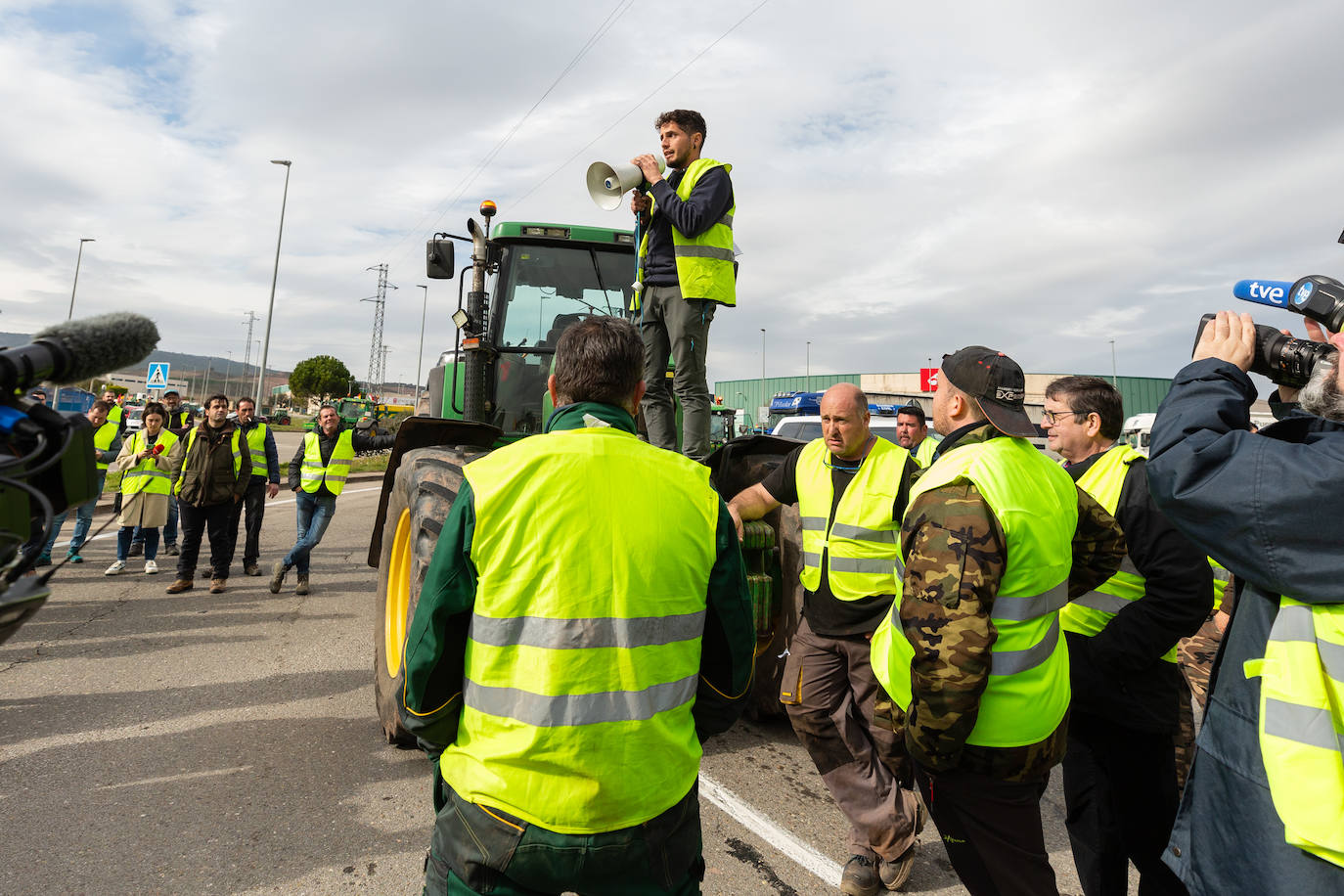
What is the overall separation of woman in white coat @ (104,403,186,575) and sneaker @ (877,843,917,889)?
753 cm

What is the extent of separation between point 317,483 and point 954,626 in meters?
6.85

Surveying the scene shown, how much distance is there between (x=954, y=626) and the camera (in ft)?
6.18

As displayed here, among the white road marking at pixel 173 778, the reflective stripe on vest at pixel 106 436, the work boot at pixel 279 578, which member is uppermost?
the reflective stripe on vest at pixel 106 436

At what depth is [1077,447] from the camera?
3.06m

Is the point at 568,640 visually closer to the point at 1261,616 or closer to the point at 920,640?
the point at 920,640

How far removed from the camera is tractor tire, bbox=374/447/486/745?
292 centimetres

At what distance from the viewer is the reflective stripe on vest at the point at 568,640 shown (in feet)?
4.87

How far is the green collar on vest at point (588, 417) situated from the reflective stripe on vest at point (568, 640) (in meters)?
0.08

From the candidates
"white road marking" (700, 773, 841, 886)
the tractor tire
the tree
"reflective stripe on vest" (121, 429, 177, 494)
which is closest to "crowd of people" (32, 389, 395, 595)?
"reflective stripe on vest" (121, 429, 177, 494)

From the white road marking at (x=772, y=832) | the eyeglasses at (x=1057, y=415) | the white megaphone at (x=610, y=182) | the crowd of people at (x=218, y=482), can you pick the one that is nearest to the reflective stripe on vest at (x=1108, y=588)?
the eyeglasses at (x=1057, y=415)

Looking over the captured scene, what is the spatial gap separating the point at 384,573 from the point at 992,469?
3070 millimetres

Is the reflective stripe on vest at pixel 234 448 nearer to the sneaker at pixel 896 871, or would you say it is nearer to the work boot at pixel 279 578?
the work boot at pixel 279 578

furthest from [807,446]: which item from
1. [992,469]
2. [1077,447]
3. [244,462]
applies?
[244,462]

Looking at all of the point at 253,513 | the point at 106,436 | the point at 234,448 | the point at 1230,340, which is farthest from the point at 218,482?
the point at 1230,340
